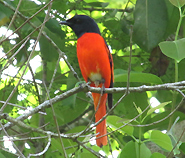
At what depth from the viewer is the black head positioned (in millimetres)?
4672

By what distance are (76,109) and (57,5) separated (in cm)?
131

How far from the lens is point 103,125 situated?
384 cm

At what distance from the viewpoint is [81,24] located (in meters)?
4.70

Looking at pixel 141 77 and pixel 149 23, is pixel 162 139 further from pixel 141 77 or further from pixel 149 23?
pixel 149 23

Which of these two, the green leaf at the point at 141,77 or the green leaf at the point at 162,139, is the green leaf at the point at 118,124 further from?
the green leaf at the point at 141,77

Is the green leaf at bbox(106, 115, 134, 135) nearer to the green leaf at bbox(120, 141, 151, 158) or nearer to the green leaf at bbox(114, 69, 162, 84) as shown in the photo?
the green leaf at bbox(120, 141, 151, 158)

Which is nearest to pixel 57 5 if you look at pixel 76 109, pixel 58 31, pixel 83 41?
pixel 58 31

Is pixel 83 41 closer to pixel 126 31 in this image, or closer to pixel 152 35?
pixel 126 31

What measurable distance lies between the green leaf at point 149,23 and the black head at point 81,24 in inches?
33.4

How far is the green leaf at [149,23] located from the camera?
388 cm

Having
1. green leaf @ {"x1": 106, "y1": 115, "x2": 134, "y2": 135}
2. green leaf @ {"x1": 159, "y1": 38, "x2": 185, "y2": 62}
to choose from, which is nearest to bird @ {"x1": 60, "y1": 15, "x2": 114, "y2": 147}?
green leaf @ {"x1": 106, "y1": 115, "x2": 134, "y2": 135}

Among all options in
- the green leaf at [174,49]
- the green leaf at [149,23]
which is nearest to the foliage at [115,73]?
the green leaf at [149,23]

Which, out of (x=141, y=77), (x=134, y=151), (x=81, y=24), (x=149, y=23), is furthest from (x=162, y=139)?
(x=81, y=24)

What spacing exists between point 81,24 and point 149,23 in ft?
3.63
